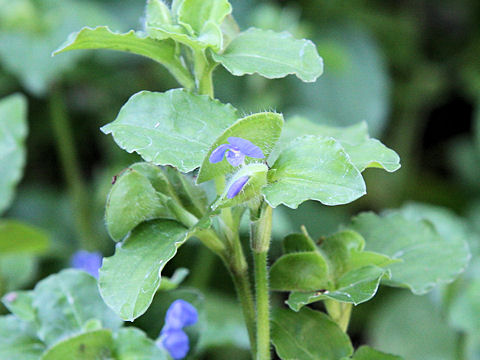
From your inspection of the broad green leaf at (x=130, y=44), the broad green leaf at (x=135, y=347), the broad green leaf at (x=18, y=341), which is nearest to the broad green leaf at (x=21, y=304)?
the broad green leaf at (x=18, y=341)

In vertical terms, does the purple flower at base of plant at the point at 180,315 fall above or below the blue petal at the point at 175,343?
above

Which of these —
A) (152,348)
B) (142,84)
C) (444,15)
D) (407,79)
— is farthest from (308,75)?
(444,15)

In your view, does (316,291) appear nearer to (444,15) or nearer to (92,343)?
(92,343)

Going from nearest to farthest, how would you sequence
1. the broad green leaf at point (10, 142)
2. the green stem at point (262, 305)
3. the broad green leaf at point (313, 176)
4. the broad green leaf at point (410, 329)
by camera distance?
the broad green leaf at point (313, 176) → the green stem at point (262, 305) → the broad green leaf at point (10, 142) → the broad green leaf at point (410, 329)

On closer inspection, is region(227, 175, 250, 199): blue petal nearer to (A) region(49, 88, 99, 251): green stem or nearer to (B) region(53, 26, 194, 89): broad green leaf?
(B) region(53, 26, 194, 89): broad green leaf

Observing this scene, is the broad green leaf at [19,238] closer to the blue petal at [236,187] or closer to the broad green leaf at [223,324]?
the broad green leaf at [223,324]

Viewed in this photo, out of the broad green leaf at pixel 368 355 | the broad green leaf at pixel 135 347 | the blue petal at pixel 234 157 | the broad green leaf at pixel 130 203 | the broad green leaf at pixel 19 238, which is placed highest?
the blue petal at pixel 234 157

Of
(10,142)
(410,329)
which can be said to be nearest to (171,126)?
(10,142)
